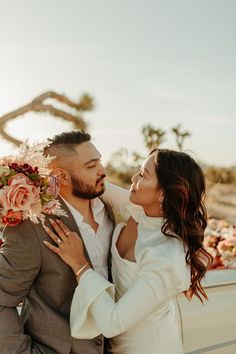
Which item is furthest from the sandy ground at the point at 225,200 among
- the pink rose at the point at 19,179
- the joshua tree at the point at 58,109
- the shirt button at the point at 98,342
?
the pink rose at the point at 19,179

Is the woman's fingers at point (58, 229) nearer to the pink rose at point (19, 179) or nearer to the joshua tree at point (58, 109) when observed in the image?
the pink rose at point (19, 179)

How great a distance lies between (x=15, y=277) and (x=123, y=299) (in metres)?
0.46

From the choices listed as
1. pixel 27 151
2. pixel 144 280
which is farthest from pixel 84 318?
pixel 27 151

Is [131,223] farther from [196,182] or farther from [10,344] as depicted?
[10,344]

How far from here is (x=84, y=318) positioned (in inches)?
90.0

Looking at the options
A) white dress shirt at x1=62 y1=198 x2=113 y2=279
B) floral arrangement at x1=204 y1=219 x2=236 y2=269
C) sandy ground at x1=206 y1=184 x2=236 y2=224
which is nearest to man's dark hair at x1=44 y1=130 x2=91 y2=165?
white dress shirt at x1=62 y1=198 x2=113 y2=279

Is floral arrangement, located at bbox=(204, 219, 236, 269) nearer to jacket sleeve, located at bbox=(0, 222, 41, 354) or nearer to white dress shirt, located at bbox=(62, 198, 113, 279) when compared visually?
white dress shirt, located at bbox=(62, 198, 113, 279)

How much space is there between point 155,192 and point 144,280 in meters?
0.45

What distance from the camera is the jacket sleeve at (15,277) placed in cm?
226

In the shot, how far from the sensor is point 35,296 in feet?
7.86

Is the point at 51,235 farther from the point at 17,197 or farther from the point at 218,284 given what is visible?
the point at 218,284

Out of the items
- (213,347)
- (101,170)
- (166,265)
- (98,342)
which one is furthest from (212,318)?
(101,170)

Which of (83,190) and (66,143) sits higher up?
(66,143)

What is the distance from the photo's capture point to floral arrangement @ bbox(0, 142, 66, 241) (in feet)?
7.11
